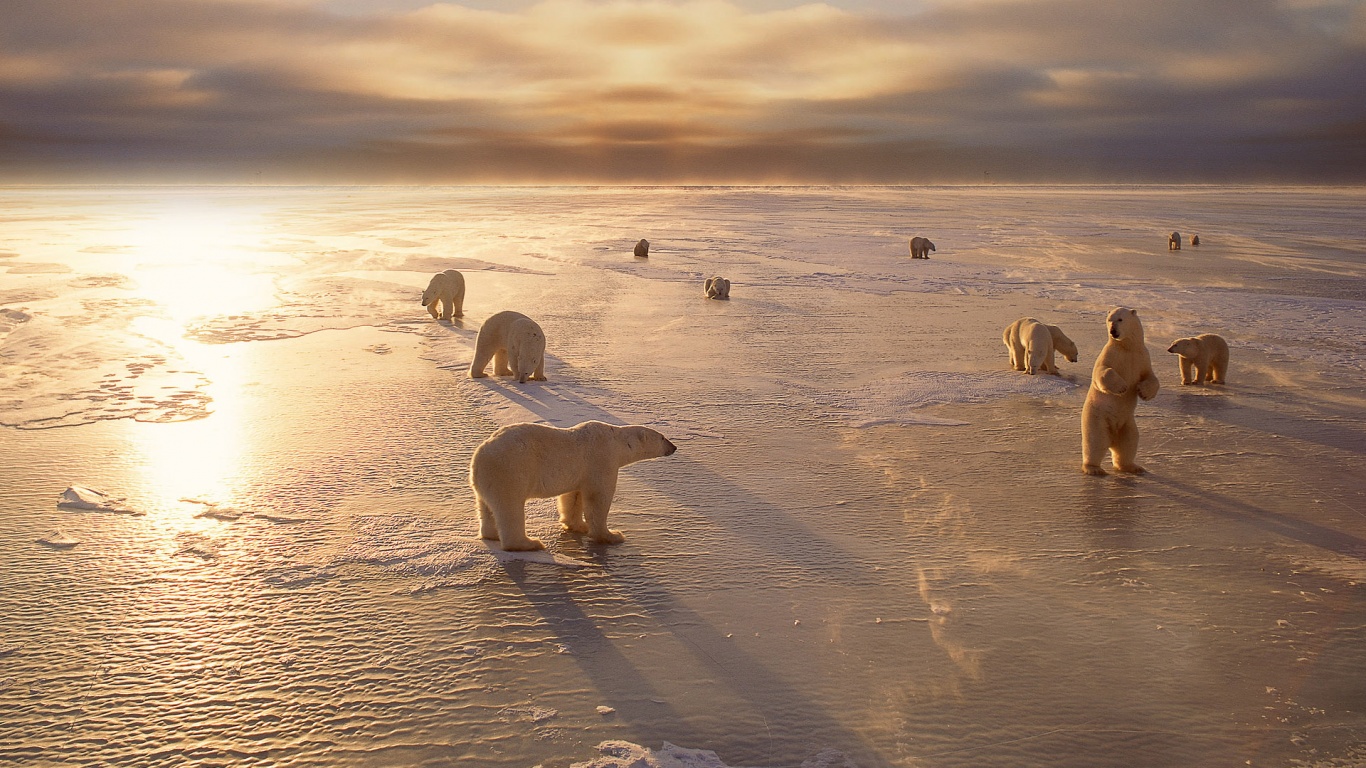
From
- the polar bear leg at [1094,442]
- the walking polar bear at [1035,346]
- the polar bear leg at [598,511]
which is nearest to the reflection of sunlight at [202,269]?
the polar bear leg at [598,511]

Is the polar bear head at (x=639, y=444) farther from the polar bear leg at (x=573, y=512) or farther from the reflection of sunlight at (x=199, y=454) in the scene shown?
the reflection of sunlight at (x=199, y=454)

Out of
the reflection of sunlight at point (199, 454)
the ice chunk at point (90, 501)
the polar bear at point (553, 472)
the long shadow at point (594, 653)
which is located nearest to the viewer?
the long shadow at point (594, 653)

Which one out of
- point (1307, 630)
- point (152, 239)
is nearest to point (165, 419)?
point (1307, 630)

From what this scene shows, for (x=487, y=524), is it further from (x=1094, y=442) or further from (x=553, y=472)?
(x=1094, y=442)

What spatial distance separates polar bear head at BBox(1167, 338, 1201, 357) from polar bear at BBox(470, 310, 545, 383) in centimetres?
657

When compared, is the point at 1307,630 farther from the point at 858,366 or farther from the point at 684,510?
the point at 858,366

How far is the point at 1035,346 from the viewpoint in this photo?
9938mm

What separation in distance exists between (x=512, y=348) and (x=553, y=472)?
470 centimetres

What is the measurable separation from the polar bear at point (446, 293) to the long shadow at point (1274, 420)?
32.0 ft

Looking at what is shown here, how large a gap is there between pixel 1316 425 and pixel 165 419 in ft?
33.2

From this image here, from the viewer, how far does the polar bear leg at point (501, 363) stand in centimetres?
995

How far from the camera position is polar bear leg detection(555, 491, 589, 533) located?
18.5ft

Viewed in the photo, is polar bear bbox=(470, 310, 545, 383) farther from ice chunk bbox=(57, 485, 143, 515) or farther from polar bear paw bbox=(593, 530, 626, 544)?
polar bear paw bbox=(593, 530, 626, 544)

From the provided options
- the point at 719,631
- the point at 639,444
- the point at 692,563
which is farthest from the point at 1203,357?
the point at 719,631
